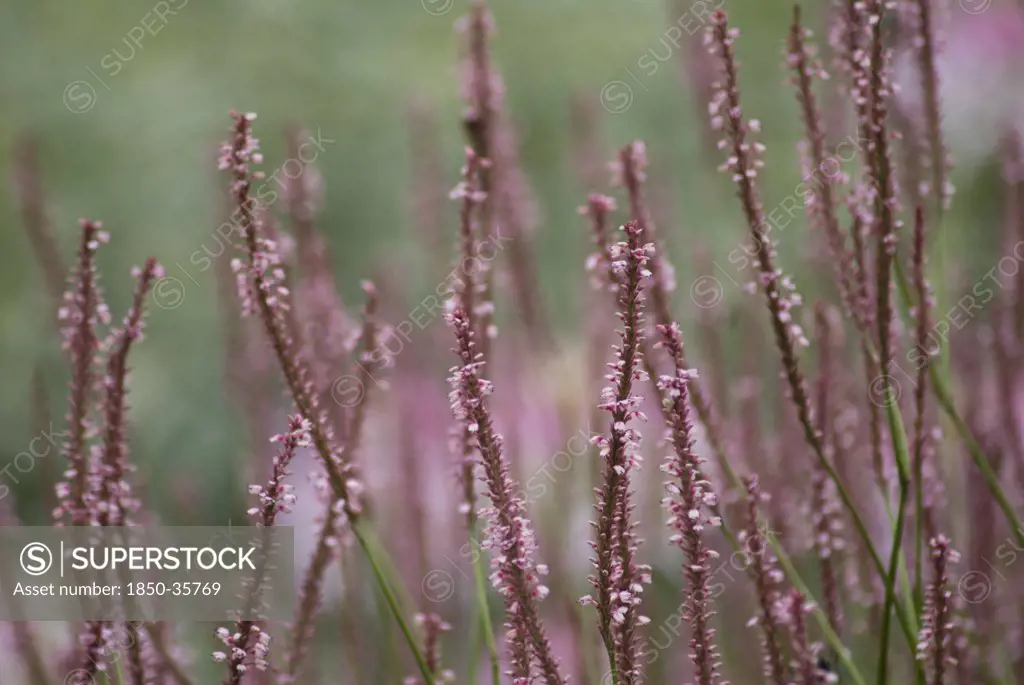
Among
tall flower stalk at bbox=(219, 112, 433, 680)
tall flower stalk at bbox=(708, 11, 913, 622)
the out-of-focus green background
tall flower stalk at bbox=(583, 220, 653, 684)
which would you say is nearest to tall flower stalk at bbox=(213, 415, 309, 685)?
tall flower stalk at bbox=(219, 112, 433, 680)

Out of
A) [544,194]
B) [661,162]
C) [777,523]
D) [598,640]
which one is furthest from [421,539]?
[544,194]

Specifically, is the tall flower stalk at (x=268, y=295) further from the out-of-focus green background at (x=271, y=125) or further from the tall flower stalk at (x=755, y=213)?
the out-of-focus green background at (x=271, y=125)

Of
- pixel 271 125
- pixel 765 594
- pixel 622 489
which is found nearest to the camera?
pixel 622 489

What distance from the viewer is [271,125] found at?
217cm

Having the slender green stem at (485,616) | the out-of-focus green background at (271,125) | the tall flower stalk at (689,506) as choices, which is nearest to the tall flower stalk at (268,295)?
the slender green stem at (485,616)

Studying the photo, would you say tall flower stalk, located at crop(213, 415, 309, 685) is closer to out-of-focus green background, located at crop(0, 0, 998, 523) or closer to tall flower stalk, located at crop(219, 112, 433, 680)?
tall flower stalk, located at crop(219, 112, 433, 680)

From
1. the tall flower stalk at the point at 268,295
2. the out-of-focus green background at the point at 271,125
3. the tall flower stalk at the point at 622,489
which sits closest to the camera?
the tall flower stalk at the point at 622,489

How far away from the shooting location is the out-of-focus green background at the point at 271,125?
1.95 metres

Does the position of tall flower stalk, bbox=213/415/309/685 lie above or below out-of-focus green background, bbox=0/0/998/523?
below

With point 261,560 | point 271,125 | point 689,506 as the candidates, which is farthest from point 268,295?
point 271,125

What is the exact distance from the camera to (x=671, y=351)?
0.54m

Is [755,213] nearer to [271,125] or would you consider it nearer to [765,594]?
[765,594]

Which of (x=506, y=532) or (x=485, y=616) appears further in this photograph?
(x=485, y=616)

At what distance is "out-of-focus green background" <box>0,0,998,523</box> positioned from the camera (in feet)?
6.40
